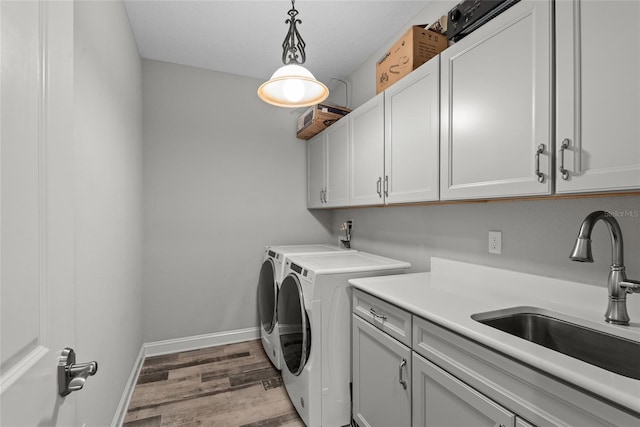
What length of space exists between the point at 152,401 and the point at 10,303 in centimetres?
205

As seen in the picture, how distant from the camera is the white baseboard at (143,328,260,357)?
2.68m

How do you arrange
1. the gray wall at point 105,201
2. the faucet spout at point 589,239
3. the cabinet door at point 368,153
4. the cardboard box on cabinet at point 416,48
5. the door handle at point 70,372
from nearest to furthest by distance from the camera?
the door handle at point 70,372 → the faucet spout at point 589,239 → the gray wall at point 105,201 → the cardboard box on cabinet at point 416,48 → the cabinet door at point 368,153

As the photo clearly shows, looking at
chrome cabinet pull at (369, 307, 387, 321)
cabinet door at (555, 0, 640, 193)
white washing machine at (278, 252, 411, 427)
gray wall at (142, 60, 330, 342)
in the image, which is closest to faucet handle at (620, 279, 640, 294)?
cabinet door at (555, 0, 640, 193)

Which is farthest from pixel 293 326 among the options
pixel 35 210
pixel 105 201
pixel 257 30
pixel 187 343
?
pixel 257 30

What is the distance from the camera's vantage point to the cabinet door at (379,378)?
1.31 meters

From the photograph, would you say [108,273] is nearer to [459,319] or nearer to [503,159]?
[459,319]

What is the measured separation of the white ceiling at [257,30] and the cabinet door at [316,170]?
0.71 meters

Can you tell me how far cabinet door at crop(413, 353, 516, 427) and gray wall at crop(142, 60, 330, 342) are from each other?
2121 mm

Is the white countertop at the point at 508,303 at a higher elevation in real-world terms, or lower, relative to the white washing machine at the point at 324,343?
higher

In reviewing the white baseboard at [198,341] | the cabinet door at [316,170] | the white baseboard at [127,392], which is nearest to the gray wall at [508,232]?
the cabinet door at [316,170]

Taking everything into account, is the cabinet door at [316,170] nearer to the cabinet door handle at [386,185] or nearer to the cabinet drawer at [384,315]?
the cabinet door handle at [386,185]

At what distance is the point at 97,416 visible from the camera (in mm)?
1381

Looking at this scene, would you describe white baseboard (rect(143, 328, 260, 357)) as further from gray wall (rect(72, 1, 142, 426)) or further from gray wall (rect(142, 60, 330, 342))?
gray wall (rect(72, 1, 142, 426))

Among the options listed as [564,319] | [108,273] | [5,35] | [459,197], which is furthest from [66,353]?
[564,319]
